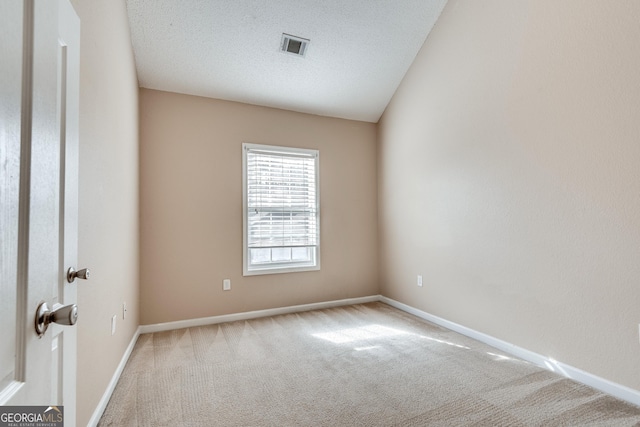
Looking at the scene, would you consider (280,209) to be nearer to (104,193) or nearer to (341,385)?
(104,193)

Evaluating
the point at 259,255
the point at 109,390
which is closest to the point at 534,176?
the point at 259,255

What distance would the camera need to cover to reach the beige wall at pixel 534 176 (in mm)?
1870

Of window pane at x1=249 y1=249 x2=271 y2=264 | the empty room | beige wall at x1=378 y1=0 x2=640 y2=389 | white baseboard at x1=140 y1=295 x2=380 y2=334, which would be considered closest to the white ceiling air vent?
the empty room

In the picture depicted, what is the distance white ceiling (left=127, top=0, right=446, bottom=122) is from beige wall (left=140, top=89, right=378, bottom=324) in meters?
0.28

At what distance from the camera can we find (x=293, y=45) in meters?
3.06

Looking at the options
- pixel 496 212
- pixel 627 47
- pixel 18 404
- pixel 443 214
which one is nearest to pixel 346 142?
pixel 443 214

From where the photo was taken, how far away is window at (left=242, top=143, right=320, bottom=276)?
11.7ft

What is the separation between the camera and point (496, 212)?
2617 millimetres

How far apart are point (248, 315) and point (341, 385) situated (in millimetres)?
1705

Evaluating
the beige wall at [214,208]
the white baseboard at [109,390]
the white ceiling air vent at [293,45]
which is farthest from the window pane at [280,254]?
the white ceiling air vent at [293,45]

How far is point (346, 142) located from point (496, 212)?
2.11m

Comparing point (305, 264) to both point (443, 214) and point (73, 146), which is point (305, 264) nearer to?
point (443, 214)

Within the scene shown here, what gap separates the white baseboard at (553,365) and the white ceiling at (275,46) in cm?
286

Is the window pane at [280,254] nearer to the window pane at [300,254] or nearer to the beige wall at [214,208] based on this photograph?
the window pane at [300,254]
